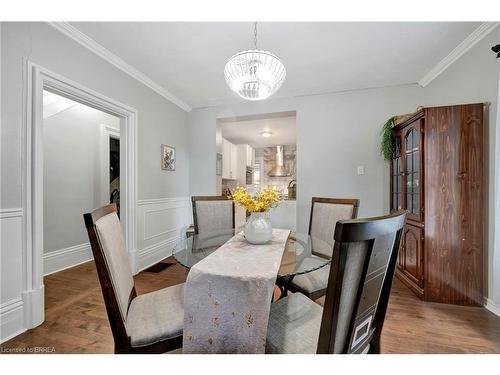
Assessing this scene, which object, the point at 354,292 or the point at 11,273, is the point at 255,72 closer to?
the point at 354,292

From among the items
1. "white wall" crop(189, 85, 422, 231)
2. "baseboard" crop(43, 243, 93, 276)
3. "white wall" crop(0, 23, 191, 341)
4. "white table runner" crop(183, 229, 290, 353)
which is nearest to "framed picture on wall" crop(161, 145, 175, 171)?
"white wall" crop(0, 23, 191, 341)

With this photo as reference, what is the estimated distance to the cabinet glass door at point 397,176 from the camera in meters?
2.62

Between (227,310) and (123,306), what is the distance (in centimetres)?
51

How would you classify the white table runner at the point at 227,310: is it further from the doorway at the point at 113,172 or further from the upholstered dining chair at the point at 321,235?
the doorway at the point at 113,172

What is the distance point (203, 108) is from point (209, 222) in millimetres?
2325

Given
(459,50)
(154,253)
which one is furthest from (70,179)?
(459,50)

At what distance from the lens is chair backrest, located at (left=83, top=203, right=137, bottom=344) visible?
89 cm

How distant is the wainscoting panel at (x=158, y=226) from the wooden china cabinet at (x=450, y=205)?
3.14 metres

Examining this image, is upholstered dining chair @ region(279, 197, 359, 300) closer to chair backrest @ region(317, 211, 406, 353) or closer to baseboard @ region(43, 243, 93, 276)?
chair backrest @ region(317, 211, 406, 353)

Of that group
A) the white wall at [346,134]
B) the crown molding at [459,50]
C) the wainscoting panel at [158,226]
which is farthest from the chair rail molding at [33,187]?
the crown molding at [459,50]

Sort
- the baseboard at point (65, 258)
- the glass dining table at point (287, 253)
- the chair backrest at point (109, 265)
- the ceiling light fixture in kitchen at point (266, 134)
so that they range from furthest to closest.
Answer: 1. the ceiling light fixture in kitchen at point (266, 134)
2. the baseboard at point (65, 258)
3. the glass dining table at point (287, 253)
4. the chair backrest at point (109, 265)

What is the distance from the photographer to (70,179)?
3080 mm

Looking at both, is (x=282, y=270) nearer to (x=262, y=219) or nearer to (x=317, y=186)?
(x=262, y=219)

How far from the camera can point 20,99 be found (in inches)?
64.1
